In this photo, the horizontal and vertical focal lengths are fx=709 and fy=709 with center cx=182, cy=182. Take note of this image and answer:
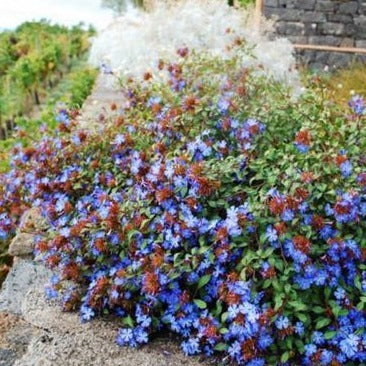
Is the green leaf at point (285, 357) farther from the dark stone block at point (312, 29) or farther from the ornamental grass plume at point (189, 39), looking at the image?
the dark stone block at point (312, 29)

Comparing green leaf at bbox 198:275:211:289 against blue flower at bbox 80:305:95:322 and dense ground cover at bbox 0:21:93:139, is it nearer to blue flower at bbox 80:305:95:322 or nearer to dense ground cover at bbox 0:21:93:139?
blue flower at bbox 80:305:95:322

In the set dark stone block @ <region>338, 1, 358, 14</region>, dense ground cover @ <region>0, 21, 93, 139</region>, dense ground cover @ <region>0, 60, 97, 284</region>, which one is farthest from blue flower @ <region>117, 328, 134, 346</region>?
dark stone block @ <region>338, 1, 358, 14</region>

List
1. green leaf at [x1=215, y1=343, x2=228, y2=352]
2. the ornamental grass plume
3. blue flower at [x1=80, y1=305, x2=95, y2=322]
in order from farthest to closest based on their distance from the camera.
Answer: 1. the ornamental grass plume
2. blue flower at [x1=80, y1=305, x2=95, y2=322]
3. green leaf at [x1=215, y1=343, x2=228, y2=352]

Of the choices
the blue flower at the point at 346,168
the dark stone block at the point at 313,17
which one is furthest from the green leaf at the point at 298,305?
the dark stone block at the point at 313,17

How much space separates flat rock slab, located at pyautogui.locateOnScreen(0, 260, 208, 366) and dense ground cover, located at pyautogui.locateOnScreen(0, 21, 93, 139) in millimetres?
5964

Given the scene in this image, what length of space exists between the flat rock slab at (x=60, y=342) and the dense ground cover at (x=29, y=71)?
19.6ft

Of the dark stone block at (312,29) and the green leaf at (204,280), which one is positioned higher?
the green leaf at (204,280)

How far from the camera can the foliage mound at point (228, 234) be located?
2426 mm

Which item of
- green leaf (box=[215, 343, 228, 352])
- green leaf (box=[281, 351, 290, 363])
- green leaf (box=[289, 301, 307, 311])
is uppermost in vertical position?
green leaf (box=[289, 301, 307, 311])

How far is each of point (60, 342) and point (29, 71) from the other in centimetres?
807

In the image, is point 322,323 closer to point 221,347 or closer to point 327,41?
point 221,347

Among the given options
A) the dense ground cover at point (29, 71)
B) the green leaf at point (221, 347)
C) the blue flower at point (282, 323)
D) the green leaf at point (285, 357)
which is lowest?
the dense ground cover at point (29, 71)

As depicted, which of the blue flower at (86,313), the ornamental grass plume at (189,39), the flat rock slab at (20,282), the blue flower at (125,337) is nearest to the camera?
the blue flower at (125,337)

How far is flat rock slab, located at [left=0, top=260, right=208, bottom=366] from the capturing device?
8.08 feet
